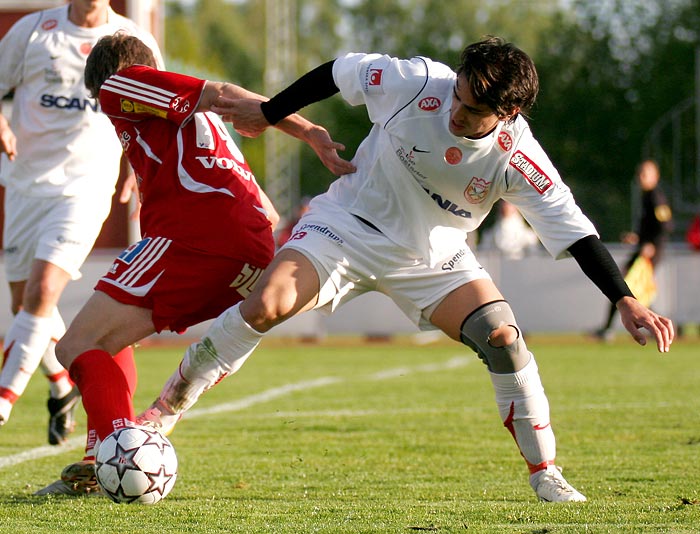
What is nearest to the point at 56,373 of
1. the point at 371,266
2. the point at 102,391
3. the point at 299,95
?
the point at 102,391

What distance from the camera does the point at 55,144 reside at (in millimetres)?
6605

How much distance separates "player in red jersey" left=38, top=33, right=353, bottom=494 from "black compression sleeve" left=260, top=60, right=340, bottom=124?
0.11m

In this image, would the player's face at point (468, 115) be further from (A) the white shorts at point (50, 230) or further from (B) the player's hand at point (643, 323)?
(A) the white shorts at point (50, 230)

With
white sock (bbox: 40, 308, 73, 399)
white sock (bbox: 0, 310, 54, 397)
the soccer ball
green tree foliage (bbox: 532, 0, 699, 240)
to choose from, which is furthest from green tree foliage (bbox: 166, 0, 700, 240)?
the soccer ball

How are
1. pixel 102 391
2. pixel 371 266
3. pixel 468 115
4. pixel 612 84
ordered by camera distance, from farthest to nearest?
1. pixel 612 84
2. pixel 371 266
3. pixel 102 391
4. pixel 468 115

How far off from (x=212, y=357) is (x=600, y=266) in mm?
1645

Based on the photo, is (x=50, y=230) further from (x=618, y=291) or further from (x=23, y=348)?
(x=618, y=291)

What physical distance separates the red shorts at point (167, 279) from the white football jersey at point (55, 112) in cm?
154

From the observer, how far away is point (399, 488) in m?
5.42

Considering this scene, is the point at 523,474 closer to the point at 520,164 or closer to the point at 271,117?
the point at 520,164

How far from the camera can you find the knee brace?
498cm

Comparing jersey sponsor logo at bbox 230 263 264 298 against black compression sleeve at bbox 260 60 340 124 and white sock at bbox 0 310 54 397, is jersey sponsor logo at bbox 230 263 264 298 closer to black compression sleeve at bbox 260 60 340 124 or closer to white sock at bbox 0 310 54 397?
black compression sleeve at bbox 260 60 340 124

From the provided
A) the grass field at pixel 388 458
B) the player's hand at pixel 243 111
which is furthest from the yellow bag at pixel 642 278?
the player's hand at pixel 243 111

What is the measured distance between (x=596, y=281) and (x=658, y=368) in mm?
7610
